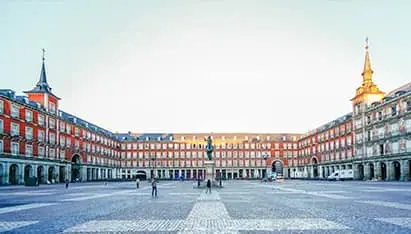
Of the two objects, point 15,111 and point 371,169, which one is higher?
point 15,111

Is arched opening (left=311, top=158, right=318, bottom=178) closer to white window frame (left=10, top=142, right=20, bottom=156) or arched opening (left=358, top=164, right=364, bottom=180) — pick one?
arched opening (left=358, top=164, right=364, bottom=180)

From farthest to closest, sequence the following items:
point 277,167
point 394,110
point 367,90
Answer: point 277,167, point 367,90, point 394,110

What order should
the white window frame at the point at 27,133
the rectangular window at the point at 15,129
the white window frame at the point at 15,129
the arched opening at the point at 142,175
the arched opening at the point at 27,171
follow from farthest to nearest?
the arched opening at the point at 142,175 → the arched opening at the point at 27,171 → the white window frame at the point at 27,133 → the rectangular window at the point at 15,129 → the white window frame at the point at 15,129

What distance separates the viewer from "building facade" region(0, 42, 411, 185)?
55884 mm

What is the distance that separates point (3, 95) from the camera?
52062 millimetres

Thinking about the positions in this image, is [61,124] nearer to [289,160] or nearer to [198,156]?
[198,156]

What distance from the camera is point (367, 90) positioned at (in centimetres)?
6944

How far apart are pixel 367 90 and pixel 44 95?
5853 centimetres

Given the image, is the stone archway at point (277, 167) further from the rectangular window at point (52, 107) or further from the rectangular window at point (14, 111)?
the rectangular window at point (14, 111)

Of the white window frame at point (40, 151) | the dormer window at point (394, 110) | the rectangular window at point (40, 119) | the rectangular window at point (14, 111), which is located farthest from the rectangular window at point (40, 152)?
the dormer window at point (394, 110)

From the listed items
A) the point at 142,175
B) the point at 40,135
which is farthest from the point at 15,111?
the point at 142,175

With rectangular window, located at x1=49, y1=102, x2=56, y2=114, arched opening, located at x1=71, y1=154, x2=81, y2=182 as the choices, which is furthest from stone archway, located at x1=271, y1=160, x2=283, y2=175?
rectangular window, located at x1=49, y1=102, x2=56, y2=114

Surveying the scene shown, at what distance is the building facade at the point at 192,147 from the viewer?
55.9 m

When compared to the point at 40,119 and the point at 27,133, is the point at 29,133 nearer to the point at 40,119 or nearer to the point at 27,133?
the point at 27,133
